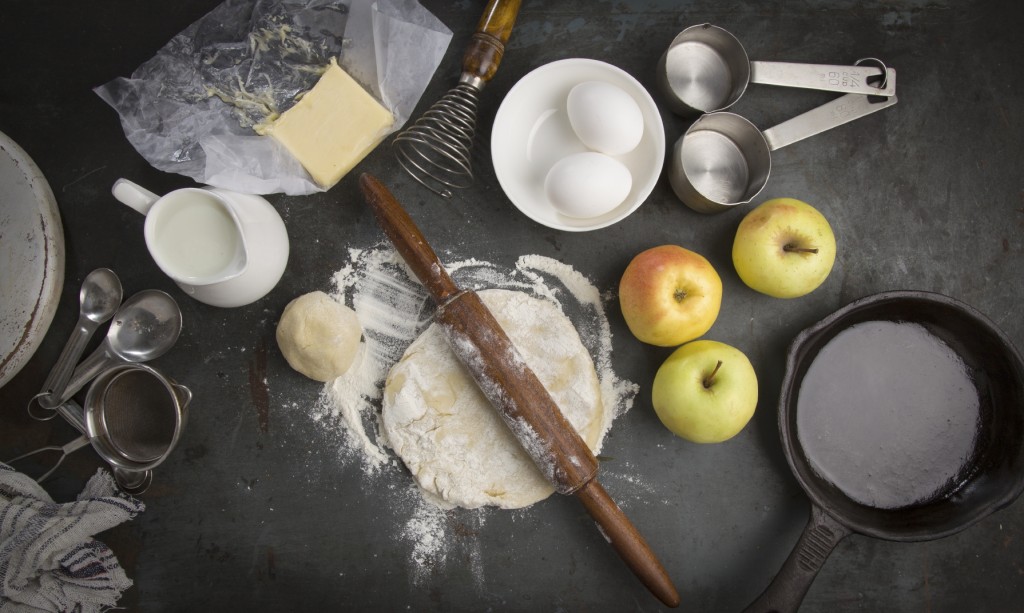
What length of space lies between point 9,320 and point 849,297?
7.17ft

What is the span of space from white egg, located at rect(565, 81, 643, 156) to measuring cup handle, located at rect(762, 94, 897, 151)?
0.42 m

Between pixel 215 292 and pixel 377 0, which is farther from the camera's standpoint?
pixel 377 0

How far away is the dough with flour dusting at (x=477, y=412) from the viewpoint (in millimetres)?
1466

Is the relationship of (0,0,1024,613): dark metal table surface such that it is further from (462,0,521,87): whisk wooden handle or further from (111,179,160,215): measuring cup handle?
(111,179,160,215): measuring cup handle

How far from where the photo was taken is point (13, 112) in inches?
62.1

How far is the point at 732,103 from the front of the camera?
1527mm

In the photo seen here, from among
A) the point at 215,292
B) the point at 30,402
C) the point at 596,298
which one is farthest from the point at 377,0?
the point at 30,402

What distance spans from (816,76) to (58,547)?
7.40 ft

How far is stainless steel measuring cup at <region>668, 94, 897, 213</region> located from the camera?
1524 mm

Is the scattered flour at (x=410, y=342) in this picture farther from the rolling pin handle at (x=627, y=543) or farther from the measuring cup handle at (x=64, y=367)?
the measuring cup handle at (x=64, y=367)

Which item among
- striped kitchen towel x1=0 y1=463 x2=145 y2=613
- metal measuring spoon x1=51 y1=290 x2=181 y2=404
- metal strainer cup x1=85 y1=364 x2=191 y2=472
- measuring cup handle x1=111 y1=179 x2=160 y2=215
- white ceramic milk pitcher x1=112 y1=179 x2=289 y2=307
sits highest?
measuring cup handle x1=111 y1=179 x2=160 y2=215

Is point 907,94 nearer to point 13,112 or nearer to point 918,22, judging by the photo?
point 918,22

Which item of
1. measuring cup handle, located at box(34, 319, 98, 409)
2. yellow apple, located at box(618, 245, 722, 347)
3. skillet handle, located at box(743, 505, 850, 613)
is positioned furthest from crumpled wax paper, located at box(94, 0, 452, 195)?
skillet handle, located at box(743, 505, 850, 613)

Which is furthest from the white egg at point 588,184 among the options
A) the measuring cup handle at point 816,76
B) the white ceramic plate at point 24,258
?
the white ceramic plate at point 24,258
